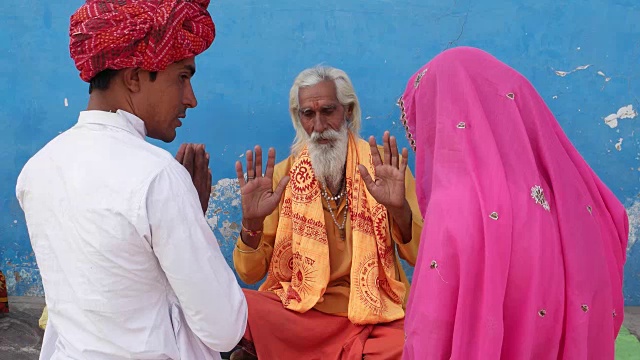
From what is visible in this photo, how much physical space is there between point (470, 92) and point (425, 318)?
0.69 meters

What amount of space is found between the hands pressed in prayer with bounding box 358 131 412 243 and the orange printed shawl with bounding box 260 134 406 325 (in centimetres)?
22

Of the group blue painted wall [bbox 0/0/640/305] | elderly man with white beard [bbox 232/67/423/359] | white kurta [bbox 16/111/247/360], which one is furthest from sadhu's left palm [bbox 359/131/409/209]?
white kurta [bbox 16/111/247/360]

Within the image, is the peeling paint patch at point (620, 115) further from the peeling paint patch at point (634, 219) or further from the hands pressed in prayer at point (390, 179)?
the hands pressed in prayer at point (390, 179)

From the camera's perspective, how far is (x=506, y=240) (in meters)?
2.09

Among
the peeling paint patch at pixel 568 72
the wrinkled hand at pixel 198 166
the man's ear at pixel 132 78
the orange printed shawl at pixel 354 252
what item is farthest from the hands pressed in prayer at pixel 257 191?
the peeling paint patch at pixel 568 72

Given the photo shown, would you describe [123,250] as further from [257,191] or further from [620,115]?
[620,115]

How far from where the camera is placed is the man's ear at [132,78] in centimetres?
201

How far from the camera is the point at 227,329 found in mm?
1960

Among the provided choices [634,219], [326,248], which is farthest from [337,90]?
[634,219]

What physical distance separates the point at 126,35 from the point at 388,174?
1.55 meters

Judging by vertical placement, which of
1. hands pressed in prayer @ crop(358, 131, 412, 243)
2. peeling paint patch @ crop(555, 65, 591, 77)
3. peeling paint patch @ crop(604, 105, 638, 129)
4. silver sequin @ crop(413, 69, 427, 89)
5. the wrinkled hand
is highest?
peeling paint patch @ crop(555, 65, 591, 77)

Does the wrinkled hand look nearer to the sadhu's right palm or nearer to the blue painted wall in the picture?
the sadhu's right palm

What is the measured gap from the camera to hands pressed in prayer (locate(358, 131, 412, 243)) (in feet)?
10.4

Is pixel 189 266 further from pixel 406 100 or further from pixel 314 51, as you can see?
pixel 314 51
